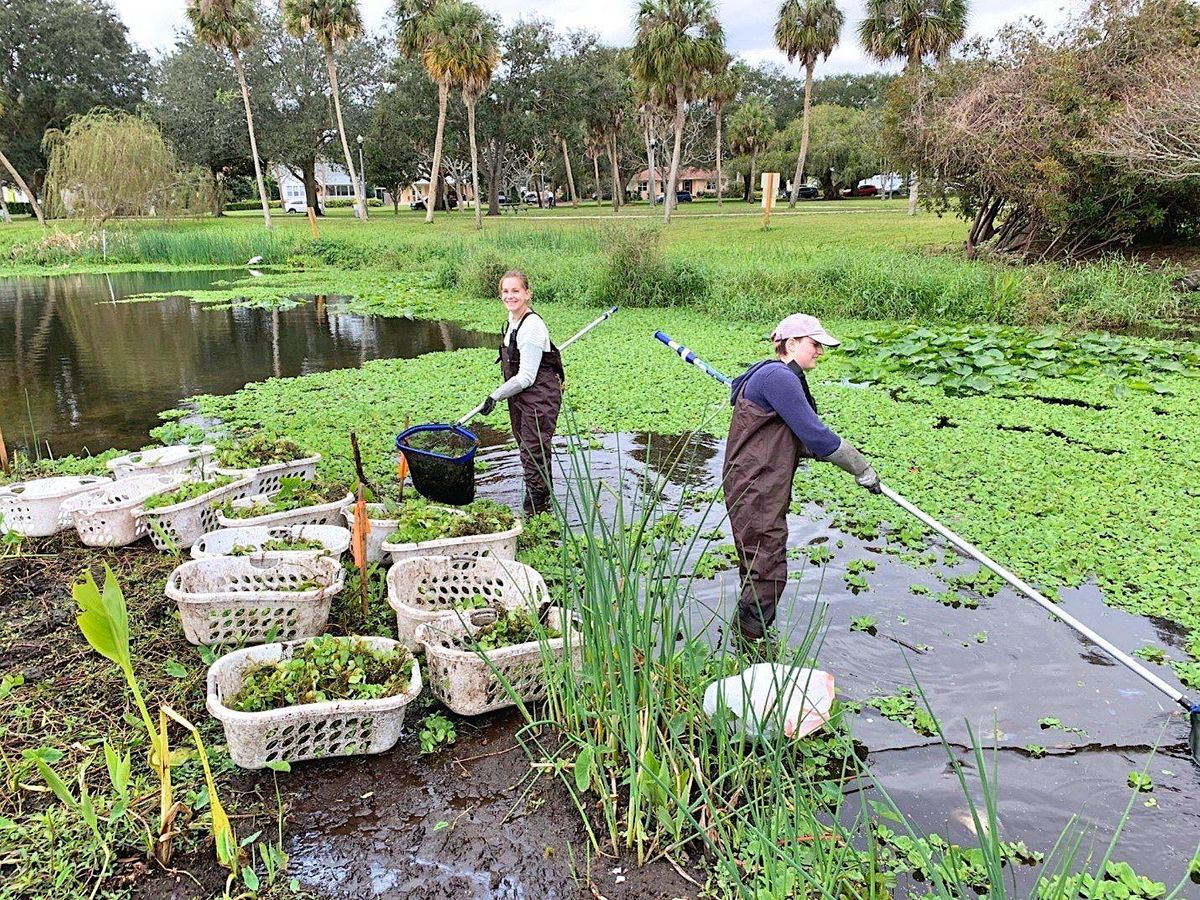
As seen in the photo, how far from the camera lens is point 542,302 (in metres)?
14.9

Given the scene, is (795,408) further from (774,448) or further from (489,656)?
(489,656)

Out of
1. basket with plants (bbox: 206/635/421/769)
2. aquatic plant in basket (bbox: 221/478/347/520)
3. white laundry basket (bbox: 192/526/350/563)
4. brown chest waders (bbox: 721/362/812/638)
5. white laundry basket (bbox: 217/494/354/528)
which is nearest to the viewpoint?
basket with plants (bbox: 206/635/421/769)

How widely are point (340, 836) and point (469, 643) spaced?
2.49 feet

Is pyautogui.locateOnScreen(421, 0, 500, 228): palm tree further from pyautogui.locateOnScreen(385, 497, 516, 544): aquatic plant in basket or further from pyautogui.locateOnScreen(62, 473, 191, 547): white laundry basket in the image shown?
pyautogui.locateOnScreen(385, 497, 516, 544): aquatic plant in basket

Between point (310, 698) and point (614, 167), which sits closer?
point (310, 698)

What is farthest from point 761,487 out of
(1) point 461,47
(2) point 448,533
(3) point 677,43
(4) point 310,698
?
(1) point 461,47

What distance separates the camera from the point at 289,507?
414 cm

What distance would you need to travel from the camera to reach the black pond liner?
4406 millimetres

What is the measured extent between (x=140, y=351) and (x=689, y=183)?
61.7 m

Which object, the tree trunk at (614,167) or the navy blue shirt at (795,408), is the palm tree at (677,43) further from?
the navy blue shirt at (795,408)

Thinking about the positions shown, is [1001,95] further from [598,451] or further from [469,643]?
[469,643]

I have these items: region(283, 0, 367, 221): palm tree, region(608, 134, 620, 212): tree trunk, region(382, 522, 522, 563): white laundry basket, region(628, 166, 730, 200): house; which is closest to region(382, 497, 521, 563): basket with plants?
region(382, 522, 522, 563): white laundry basket

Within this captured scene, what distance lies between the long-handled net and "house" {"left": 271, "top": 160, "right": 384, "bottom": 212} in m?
46.5

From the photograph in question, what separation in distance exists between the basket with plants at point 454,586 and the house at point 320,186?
4785cm
